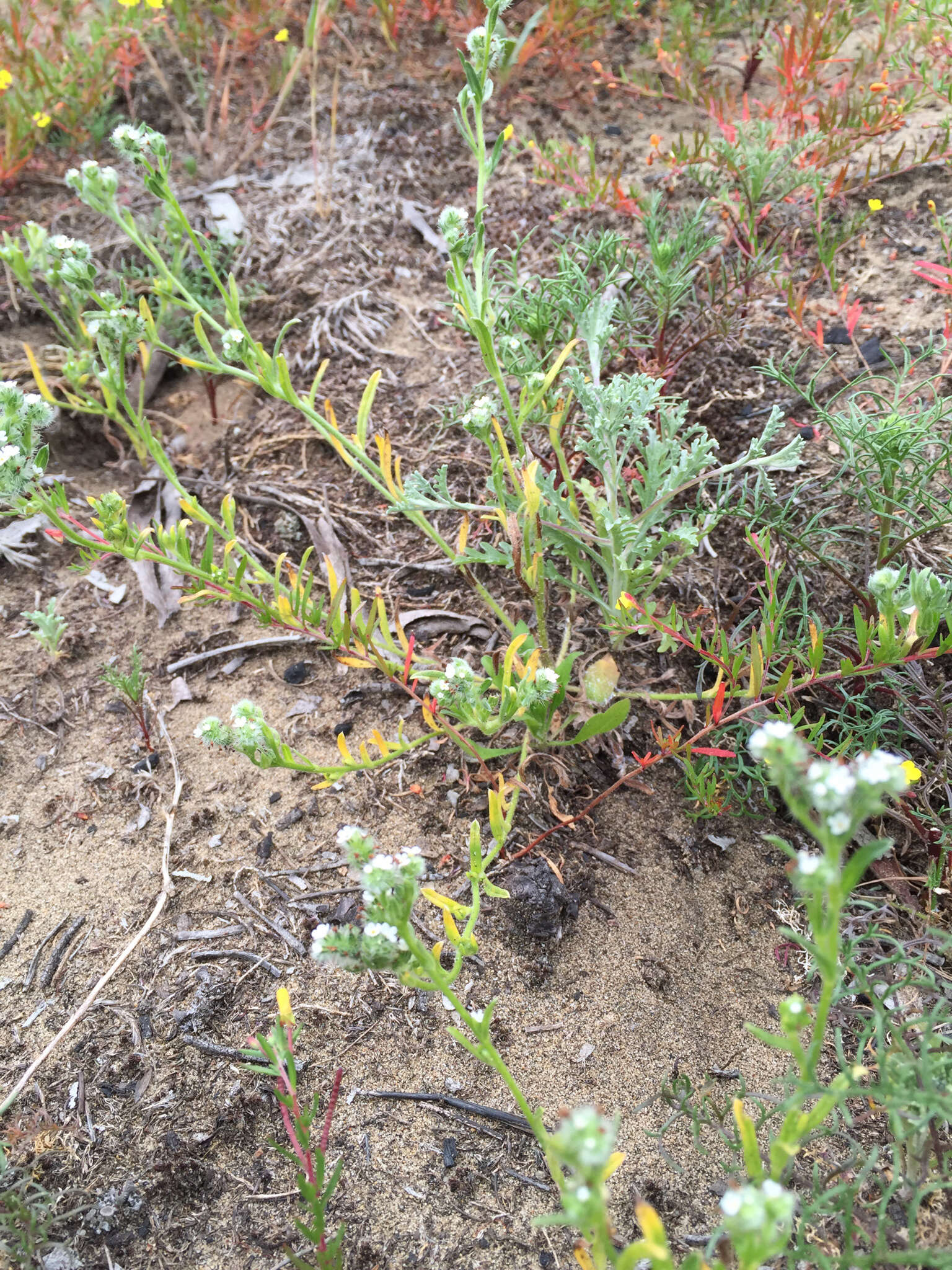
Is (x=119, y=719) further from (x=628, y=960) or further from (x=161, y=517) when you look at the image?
(x=628, y=960)

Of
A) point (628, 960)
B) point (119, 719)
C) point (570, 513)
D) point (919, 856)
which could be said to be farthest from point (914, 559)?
point (119, 719)

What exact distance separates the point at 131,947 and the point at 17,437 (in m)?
1.11

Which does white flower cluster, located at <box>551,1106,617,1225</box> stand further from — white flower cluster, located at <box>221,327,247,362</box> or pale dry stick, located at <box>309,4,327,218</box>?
pale dry stick, located at <box>309,4,327,218</box>

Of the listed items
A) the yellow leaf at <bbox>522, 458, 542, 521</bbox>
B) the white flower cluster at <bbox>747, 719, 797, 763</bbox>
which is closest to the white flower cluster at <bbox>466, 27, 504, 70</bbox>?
the yellow leaf at <bbox>522, 458, 542, 521</bbox>

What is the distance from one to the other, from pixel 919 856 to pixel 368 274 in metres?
2.62

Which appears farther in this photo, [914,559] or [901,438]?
[914,559]

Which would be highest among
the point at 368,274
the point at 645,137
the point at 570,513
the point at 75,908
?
the point at 645,137

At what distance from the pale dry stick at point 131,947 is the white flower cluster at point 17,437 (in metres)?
0.76

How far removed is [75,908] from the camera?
6.50ft

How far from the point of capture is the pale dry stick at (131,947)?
67.4 inches

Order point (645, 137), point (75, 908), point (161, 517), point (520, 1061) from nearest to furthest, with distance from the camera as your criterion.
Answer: point (520, 1061), point (75, 908), point (161, 517), point (645, 137)

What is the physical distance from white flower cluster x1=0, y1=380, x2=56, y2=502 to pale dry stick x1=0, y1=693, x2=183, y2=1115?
0.76 metres

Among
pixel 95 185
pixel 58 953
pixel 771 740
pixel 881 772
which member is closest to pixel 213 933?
pixel 58 953

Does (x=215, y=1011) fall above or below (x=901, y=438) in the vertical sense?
below
